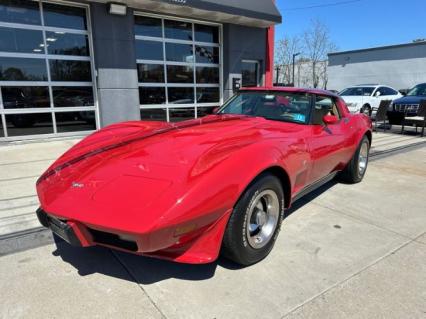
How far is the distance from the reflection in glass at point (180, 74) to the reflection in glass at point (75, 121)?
2.75m

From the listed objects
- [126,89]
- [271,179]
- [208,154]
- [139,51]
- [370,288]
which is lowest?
[370,288]

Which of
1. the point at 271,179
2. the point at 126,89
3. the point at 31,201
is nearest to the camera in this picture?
the point at 271,179

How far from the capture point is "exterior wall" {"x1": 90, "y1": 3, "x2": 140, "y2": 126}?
843 centimetres

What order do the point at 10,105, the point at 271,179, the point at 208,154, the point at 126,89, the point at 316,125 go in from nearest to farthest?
1. the point at 208,154
2. the point at 271,179
3. the point at 316,125
4. the point at 10,105
5. the point at 126,89

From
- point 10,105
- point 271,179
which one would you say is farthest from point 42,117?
point 271,179

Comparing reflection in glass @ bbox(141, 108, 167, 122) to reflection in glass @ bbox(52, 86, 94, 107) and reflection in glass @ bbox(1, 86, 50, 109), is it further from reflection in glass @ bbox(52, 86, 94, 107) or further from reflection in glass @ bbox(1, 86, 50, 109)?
reflection in glass @ bbox(1, 86, 50, 109)

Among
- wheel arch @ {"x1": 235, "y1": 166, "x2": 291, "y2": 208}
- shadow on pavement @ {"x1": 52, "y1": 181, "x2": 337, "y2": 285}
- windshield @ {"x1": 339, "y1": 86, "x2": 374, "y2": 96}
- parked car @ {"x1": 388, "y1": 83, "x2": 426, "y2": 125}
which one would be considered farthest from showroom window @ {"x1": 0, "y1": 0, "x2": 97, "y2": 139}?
windshield @ {"x1": 339, "y1": 86, "x2": 374, "y2": 96}

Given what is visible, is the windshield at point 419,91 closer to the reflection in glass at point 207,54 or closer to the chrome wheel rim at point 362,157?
the reflection in glass at point 207,54

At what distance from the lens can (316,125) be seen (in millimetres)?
3619

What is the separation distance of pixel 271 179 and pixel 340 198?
2100 mm

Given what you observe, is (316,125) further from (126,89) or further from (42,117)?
(42,117)

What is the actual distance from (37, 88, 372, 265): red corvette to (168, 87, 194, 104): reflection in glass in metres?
7.07

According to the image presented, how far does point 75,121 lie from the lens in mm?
8781

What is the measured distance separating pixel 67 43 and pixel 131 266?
7651mm
